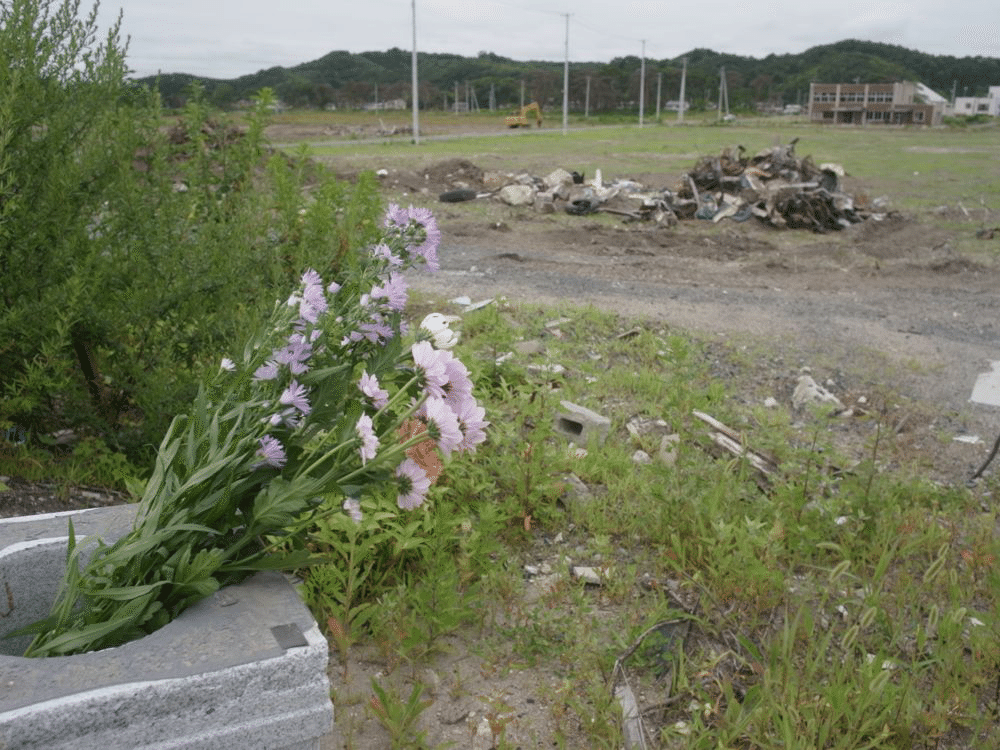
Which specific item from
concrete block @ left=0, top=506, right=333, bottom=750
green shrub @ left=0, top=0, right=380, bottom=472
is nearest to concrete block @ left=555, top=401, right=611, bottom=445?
green shrub @ left=0, top=0, right=380, bottom=472

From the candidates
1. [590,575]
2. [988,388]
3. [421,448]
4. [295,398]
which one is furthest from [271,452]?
[988,388]

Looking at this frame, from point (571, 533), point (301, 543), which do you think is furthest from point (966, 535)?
point (301, 543)

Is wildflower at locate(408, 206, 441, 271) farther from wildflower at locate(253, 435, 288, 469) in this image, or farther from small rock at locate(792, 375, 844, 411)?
small rock at locate(792, 375, 844, 411)

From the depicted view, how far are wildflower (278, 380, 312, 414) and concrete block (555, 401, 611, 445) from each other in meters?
2.76

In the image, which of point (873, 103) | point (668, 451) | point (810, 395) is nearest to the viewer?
point (668, 451)

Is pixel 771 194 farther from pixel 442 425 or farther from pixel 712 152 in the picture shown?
pixel 712 152

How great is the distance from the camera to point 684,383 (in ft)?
19.1

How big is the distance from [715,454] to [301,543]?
2.89 meters

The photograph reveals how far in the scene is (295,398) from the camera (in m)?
2.03

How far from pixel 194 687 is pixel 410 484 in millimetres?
610

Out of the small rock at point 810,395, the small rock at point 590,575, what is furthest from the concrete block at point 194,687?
the small rock at point 810,395

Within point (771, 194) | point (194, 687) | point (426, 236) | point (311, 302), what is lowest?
point (771, 194)

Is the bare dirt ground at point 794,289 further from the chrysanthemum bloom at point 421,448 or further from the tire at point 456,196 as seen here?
the chrysanthemum bloom at point 421,448

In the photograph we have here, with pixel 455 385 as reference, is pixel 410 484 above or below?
below
